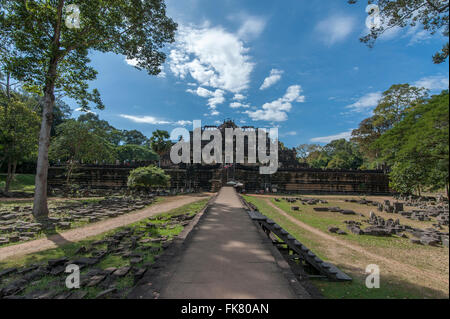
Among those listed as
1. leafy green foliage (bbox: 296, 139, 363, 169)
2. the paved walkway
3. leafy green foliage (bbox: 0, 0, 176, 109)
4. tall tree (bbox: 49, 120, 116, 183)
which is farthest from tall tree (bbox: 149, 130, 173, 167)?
leafy green foliage (bbox: 296, 139, 363, 169)

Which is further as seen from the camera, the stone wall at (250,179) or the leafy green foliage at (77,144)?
the stone wall at (250,179)

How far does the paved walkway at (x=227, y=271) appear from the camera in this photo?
2.61 m

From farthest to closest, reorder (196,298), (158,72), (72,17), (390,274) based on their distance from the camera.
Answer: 1. (158,72)
2. (72,17)
3. (390,274)
4. (196,298)

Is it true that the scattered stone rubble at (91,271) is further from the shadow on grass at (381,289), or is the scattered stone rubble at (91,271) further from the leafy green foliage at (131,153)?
the leafy green foliage at (131,153)

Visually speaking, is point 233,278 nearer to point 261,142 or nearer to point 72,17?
point 72,17

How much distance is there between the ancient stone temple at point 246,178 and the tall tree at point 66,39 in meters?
16.1

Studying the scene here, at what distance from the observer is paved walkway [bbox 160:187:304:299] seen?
8.55 feet

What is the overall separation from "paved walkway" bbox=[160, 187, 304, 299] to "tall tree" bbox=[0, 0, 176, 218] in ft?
32.3

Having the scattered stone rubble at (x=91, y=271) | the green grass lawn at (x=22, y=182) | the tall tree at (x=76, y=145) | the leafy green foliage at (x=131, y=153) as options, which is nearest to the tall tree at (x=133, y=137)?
the leafy green foliage at (x=131, y=153)

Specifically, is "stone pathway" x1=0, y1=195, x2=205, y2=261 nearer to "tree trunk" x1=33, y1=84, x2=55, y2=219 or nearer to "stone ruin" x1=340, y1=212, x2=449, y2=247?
"tree trunk" x1=33, y1=84, x2=55, y2=219

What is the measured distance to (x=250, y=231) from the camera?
5613 mm

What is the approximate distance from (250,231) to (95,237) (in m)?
5.36

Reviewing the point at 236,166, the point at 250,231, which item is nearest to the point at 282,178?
the point at 236,166

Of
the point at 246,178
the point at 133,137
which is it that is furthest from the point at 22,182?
the point at 133,137
